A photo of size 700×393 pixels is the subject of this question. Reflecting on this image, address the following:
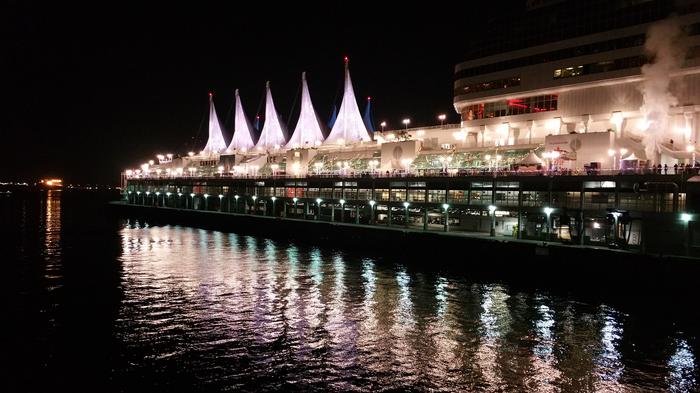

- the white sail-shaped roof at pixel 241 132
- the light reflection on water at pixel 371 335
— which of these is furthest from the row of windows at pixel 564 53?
the white sail-shaped roof at pixel 241 132

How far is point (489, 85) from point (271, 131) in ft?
171

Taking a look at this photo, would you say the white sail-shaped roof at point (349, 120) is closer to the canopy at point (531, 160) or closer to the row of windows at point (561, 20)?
the row of windows at point (561, 20)

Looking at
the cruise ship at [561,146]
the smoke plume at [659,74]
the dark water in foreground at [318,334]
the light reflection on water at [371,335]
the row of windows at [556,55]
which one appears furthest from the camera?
the row of windows at [556,55]

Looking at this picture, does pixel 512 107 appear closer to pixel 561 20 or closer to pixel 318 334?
pixel 561 20

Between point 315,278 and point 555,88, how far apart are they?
3428cm

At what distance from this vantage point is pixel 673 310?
93.6ft

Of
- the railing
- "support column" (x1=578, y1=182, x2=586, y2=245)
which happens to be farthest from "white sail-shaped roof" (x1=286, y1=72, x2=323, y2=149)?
"support column" (x1=578, y1=182, x2=586, y2=245)

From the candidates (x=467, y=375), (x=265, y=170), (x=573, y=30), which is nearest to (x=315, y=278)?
(x=467, y=375)

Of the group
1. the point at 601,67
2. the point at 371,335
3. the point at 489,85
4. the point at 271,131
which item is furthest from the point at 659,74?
the point at 271,131

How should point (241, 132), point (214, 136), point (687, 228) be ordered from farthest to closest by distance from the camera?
1. point (214, 136)
2. point (241, 132)
3. point (687, 228)

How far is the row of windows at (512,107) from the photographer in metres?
58.4

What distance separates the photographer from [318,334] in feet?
76.8

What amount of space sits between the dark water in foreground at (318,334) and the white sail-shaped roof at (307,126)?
5585 centimetres

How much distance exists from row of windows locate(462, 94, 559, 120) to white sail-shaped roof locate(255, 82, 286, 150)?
45.0 metres
